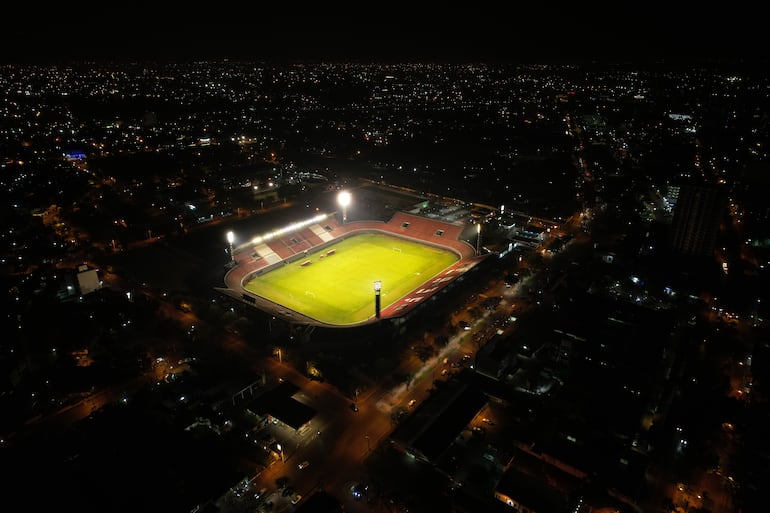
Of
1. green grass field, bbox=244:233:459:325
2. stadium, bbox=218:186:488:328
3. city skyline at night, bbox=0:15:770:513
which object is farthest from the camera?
green grass field, bbox=244:233:459:325

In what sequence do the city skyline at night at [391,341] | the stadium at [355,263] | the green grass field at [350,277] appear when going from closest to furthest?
the city skyline at night at [391,341], the stadium at [355,263], the green grass field at [350,277]

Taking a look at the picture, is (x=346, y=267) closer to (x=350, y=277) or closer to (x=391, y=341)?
(x=350, y=277)

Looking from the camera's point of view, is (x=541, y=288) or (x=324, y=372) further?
(x=541, y=288)

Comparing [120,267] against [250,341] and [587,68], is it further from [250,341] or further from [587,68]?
[587,68]

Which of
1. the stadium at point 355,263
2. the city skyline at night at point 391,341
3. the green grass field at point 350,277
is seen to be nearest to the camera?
the city skyline at night at point 391,341

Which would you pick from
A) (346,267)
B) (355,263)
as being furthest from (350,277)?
(355,263)

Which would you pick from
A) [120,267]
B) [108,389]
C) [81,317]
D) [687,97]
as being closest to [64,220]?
[120,267]
